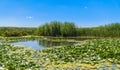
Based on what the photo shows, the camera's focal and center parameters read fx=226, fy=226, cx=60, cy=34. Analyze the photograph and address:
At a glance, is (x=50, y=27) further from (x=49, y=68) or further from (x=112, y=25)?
(x=49, y=68)

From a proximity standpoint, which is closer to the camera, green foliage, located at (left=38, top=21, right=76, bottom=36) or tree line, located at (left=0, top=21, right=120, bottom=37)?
tree line, located at (left=0, top=21, right=120, bottom=37)

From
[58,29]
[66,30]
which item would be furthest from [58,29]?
[66,30]

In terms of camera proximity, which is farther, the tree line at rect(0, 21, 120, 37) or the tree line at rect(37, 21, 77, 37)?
the tree line at rect(37, 21, 77, 37)

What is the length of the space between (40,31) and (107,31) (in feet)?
40.6

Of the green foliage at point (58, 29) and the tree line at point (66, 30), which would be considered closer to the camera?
the tree line at point (66, 30)

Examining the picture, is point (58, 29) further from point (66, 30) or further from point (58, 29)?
point (66, 30)

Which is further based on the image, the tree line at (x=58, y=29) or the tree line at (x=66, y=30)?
the tree line at (x=58, y=29)

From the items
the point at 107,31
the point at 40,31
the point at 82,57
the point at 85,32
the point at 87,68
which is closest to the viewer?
the point at 87,68

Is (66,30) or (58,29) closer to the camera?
(66,30)

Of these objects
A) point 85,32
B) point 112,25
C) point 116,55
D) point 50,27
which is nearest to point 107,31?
point 112,25

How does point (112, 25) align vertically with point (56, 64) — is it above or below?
above

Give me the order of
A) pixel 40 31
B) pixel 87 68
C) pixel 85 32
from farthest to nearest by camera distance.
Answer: pixel 40 31 → pixel 85 32 → pixel 87 68

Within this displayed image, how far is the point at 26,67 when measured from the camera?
733cm

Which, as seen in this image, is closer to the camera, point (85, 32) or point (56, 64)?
point (56, 64)
